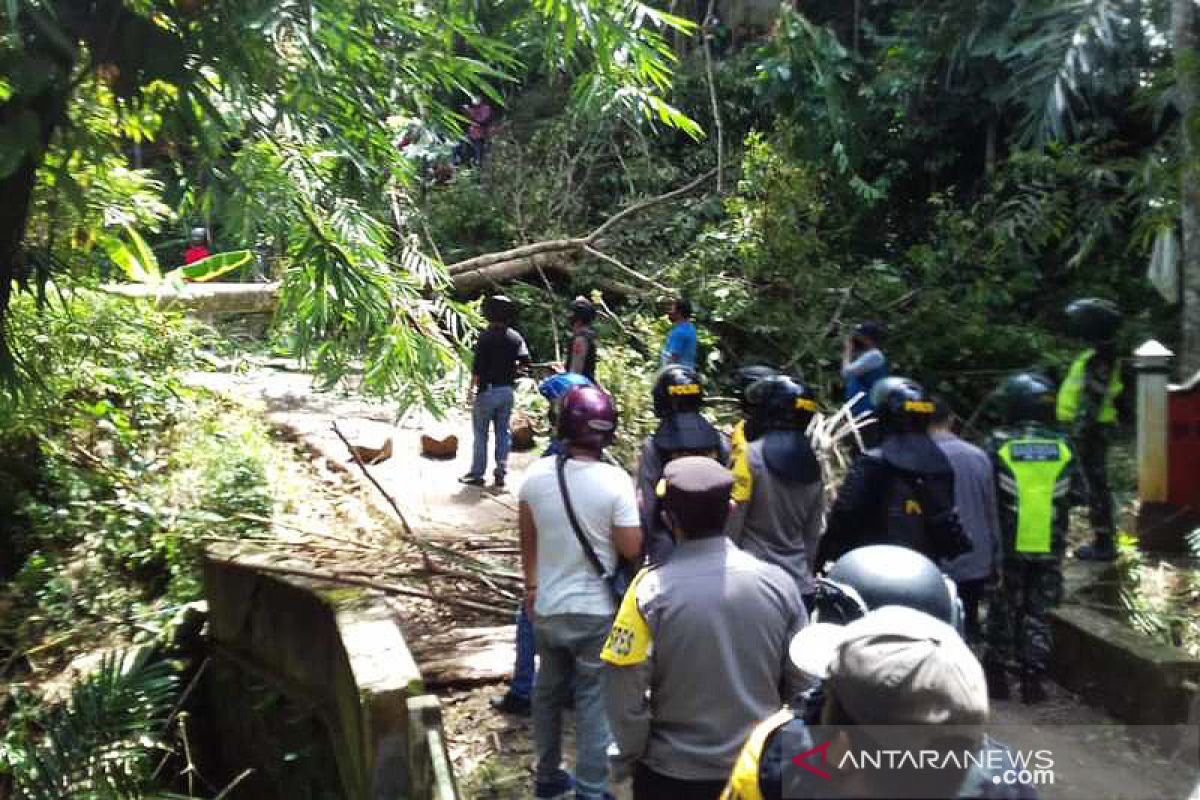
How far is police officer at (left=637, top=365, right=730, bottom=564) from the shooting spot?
4.86 meters

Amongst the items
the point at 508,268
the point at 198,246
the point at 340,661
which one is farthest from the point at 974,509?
the point at 198,246

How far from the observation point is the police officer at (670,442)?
486 centimetres

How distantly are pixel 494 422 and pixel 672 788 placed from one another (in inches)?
251

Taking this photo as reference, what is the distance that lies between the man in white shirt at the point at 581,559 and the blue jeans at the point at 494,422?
4.89 meters

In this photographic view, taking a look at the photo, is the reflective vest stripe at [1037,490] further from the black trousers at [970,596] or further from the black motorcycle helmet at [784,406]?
the black motorcycle helmet at [784,406]

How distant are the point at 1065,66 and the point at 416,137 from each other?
7.37m

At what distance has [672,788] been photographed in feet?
10.7

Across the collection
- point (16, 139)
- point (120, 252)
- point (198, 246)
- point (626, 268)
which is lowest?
point (120, 252)

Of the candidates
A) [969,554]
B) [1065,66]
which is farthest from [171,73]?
[1065,66]

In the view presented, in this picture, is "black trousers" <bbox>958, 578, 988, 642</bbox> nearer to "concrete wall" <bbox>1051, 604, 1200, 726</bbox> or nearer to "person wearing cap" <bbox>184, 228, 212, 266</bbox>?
"concrete wall" <bbox>1051, 604, 1200, 726</bbox>

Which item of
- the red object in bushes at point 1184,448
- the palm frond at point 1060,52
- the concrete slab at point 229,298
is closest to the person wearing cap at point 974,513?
the red object in bushes at point 1184,448

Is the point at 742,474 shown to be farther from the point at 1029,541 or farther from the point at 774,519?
the point at 1029,541

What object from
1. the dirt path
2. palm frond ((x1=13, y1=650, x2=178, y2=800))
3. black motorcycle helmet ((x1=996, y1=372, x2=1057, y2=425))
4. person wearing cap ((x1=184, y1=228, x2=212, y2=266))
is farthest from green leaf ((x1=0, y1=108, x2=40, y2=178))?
person wearing cap ((x1=184, y1=228, x2=212, y2=266))

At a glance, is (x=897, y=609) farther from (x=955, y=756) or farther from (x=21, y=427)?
(x=21, y=427)
